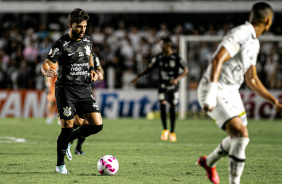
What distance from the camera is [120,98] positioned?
2155cm

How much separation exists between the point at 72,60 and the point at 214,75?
2.83 metres

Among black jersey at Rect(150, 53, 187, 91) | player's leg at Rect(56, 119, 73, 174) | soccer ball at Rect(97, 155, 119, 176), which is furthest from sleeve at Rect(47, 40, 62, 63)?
black jersey at Rect(150, 53, 187, 91)

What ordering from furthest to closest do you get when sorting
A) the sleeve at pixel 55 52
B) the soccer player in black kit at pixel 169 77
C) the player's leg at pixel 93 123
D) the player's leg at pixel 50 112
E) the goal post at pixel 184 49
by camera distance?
the goal post at pixel 184 49 → the player's leg at pixel 50 112 → the soccer player in black kit at pixel 169 77 → the player's leg at pixel 93 123 → the sleeve at pixel 55 52

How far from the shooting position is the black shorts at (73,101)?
755 cm

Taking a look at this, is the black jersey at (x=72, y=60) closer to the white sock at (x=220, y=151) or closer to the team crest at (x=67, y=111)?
the team crest at (x=67, y=111)

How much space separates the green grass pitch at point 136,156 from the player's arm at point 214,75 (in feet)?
6.08

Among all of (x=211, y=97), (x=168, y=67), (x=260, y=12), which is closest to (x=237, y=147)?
(x=211, y=97)

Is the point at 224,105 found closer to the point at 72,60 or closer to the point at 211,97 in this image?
the point at 211,97

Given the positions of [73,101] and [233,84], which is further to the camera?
[73,101]

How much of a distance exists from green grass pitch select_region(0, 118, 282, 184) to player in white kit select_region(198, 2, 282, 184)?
1.39 m

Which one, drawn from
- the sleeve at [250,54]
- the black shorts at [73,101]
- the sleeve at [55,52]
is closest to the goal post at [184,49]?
the black shorts at [73,101]

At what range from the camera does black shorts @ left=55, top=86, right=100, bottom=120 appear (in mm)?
7547

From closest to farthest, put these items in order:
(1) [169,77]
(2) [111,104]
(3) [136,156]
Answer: (3) [136,156]
(1) [169,77]
(2) [111,104]

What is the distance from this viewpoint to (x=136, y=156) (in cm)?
974
